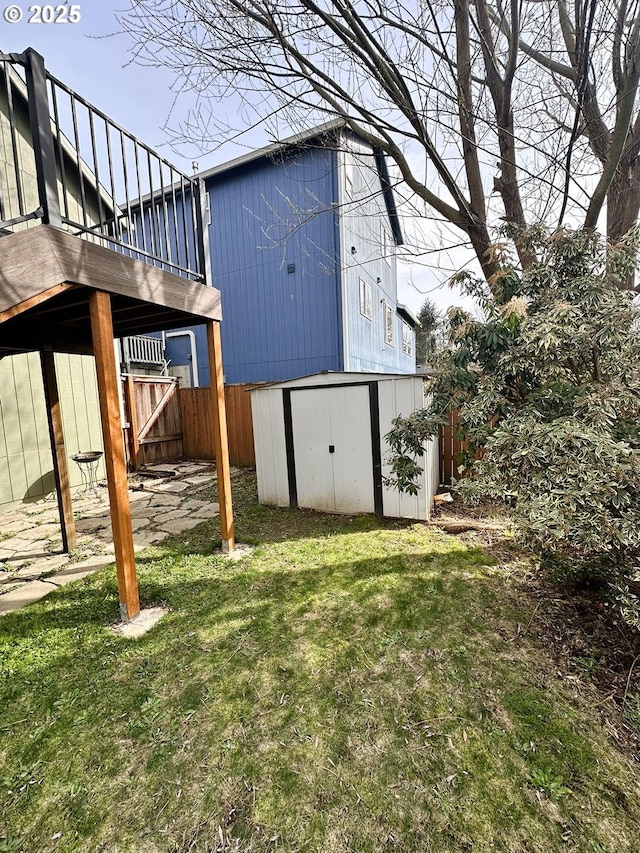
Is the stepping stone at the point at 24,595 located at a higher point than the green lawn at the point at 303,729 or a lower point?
higher

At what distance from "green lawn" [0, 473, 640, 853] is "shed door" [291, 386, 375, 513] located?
1.88m

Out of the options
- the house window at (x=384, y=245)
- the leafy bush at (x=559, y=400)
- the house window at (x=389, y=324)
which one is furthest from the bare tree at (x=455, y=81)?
the house window at (x=389, y=324)

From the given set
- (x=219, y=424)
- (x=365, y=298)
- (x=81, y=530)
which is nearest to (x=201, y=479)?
(x=81, y=530)

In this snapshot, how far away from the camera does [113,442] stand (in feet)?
8.67

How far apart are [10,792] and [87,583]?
6.37 feet

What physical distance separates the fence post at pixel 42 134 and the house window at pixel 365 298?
7.55 m

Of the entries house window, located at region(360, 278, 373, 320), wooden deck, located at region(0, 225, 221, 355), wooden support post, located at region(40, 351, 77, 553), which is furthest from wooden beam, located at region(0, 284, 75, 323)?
house window, located at region(360, 278, 373, 320)

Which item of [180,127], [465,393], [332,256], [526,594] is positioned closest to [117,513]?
[465,393]

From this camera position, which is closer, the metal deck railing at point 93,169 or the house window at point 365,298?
the metal deck railing at point 93,169

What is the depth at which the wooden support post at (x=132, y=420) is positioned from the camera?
765 cm

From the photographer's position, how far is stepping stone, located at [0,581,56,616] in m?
3.07

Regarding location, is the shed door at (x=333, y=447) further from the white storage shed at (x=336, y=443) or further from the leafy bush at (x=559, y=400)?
the leafy bush at (x=559, y=400)

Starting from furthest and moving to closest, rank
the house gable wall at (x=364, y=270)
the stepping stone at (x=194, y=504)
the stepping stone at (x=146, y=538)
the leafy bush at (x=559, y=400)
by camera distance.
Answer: the house gable wall at (x=364, y=270) → the stepping stone at (x=194, y=504) → the stepping stone at (x=146, y=538) → the leafy bush at (x=559, y=400)

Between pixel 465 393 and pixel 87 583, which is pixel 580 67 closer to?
pixel 465 393
